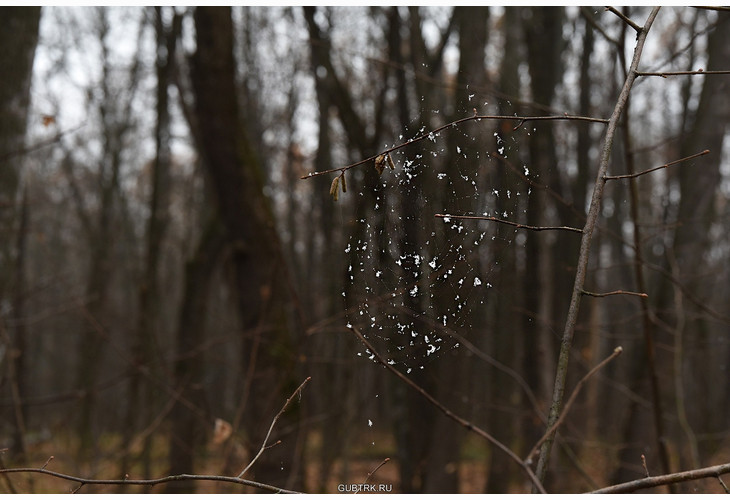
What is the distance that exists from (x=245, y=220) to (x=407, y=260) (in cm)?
209

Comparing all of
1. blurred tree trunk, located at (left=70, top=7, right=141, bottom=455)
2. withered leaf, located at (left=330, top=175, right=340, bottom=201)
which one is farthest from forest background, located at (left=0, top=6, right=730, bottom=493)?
blurred tree trunk, located at (left=70, top=7, right=141, bottom=455)

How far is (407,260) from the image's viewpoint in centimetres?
139

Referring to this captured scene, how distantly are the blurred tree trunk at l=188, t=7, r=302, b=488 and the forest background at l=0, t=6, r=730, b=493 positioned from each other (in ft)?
0.05

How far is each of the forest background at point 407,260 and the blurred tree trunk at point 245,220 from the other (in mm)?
14

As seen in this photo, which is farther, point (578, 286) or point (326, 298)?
point (326, 298)

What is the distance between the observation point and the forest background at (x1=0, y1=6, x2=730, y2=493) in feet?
4.62

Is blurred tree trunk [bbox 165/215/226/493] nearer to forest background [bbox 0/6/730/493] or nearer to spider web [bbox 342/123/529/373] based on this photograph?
forest background [bbox 0/6/730/493]

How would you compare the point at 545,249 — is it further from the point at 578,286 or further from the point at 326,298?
the point at 578,286

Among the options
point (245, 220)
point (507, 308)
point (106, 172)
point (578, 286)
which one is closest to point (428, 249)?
point (578, 286)

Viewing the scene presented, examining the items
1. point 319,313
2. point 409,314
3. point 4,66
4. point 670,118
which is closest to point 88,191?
point 319,313

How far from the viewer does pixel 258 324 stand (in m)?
3.25

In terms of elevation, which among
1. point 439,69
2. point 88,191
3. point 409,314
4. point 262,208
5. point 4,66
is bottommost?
point 409,314

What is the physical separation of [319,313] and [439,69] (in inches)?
96.2

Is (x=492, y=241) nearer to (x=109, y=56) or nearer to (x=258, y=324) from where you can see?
(x=258, y=324)
